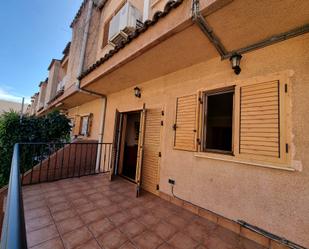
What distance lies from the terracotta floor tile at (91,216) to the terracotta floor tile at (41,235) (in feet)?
1.38

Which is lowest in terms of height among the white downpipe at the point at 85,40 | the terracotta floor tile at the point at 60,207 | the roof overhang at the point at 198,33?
the terracotta floor tile at the point at 60,207

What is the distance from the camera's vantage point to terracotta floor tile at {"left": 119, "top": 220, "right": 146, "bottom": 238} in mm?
2238

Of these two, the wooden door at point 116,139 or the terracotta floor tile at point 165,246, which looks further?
the wooden door at point 116,139

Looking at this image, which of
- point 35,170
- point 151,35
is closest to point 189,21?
point 151,35

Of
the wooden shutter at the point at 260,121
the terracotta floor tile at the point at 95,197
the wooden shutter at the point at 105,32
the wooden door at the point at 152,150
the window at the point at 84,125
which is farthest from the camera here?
the window at the point at 84,125

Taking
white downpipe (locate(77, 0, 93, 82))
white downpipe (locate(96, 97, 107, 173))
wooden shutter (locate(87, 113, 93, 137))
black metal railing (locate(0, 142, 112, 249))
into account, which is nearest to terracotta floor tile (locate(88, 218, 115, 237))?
black metal railing (locate(0, 142, 112, 249))

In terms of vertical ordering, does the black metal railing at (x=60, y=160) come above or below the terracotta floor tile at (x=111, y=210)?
above

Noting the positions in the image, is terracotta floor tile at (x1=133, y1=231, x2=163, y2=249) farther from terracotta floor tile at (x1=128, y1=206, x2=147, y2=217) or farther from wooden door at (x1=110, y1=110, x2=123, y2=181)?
wooden door at (x1=110, y1=110, x2=123, y2=181)

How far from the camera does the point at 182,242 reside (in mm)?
2102

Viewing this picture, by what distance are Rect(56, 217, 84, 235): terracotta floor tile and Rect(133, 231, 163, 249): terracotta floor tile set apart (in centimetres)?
96

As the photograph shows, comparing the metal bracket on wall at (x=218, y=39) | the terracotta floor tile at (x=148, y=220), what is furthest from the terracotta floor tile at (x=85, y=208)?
the metal bracket on wall at (x=218, y=39)

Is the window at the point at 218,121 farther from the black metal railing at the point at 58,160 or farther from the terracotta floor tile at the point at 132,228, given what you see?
the black metal railing at the point at 58,160

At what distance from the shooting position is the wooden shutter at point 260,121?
213 centimetres

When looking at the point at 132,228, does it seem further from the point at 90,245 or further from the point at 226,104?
the point at 226,104
